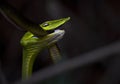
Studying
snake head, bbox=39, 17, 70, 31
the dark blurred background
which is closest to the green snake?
snake head, bbox=39, 17, 70, 31

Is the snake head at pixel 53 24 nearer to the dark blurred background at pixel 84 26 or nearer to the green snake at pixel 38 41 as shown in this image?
the green snake at pixel 38 41

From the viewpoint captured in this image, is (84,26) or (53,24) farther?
(84,26)

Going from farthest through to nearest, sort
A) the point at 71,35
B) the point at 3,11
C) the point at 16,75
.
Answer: the point at 16,75 < the point at 71,35 < the point at 3,11

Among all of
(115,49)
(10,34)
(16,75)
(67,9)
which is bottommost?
(16,75)

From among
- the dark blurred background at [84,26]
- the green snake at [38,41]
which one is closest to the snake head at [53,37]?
the green snake at [38,41]


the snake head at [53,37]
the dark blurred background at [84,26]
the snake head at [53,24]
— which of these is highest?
the snake head at [53,24]

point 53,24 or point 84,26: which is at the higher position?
point 53,24

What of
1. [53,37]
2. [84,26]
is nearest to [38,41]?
[53,37]

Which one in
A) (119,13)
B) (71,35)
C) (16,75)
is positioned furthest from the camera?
(16,75)

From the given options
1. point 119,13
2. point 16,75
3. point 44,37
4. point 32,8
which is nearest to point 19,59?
point 16,75

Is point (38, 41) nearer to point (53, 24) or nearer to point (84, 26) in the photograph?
point (53, 24)

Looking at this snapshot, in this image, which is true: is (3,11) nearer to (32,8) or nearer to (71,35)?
(71,35)
